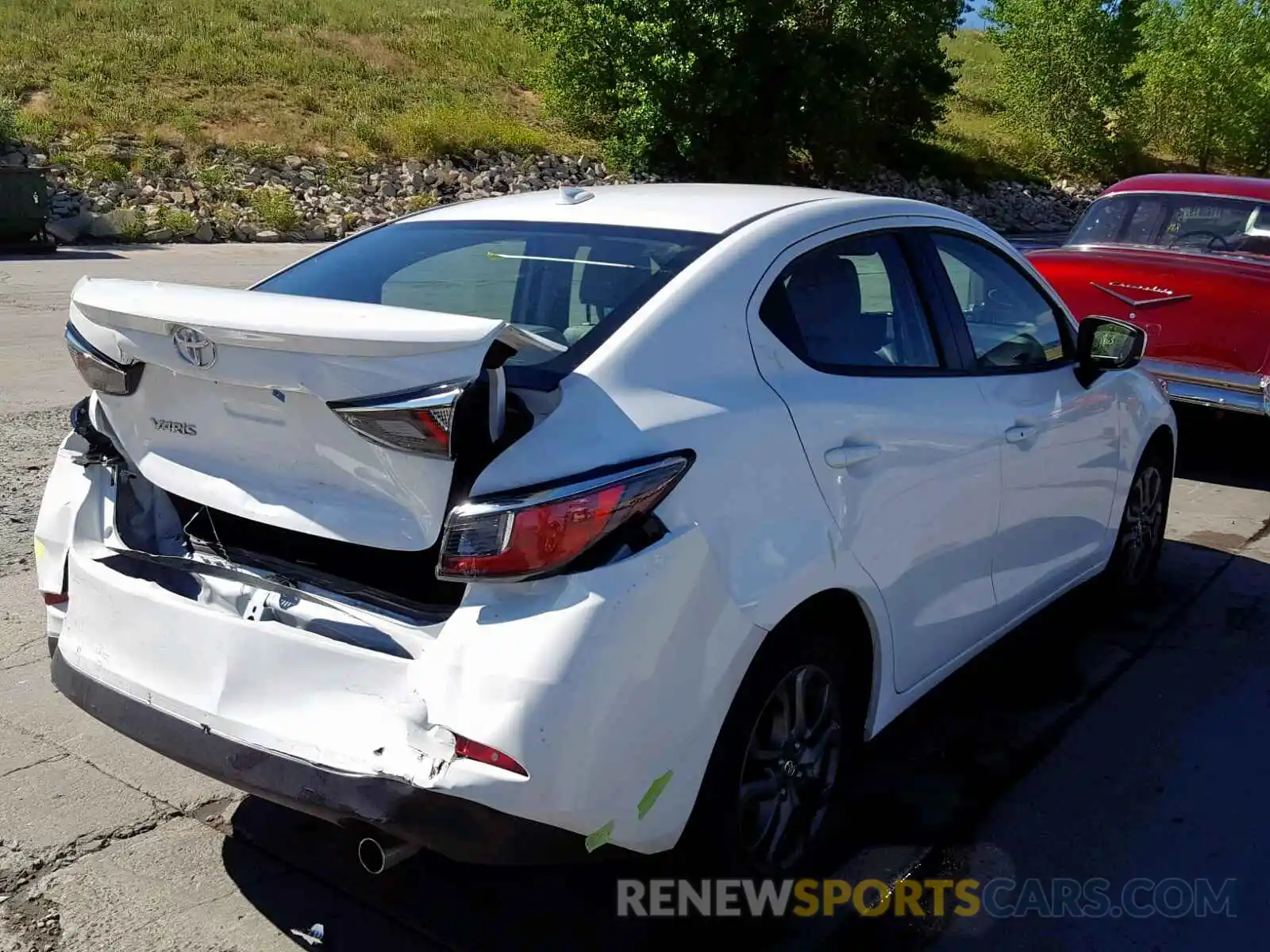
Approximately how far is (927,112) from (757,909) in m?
42.5

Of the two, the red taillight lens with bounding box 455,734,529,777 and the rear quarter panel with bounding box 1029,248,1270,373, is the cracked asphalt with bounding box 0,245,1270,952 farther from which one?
the rear quarter panel with bounding box 1029,248,1270,373

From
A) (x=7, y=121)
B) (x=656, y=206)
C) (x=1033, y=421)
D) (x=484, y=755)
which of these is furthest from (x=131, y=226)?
(x=484, y=755)

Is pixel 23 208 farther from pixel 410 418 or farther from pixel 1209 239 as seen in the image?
pixel 410 418

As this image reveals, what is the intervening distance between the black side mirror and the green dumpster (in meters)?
19.0

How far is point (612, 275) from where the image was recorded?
323cm

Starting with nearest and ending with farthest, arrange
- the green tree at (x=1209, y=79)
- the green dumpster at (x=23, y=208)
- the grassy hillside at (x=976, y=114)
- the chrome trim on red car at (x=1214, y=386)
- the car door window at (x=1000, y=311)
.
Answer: the car door window at (x=1000, y=311) < the chrome trim on red car at (x=1214, y=386) < the green dumpster at (x=23, y=208) < the green tree at (x=1209, y=79) < the grassy hillside at (x=976, y=114)

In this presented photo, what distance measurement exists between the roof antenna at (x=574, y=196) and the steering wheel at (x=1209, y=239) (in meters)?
6.38

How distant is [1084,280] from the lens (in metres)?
7.97

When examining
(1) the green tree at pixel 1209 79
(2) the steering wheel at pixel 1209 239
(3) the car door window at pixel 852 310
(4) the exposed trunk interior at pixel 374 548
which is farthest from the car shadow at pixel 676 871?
(1) the green tree at pixel 1209 79

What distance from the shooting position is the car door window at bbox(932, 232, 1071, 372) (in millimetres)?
4055

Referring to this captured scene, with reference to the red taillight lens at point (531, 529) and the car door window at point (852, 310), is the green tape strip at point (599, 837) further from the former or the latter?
the car door window at point (852, 310)

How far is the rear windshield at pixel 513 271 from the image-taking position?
3.18 meters

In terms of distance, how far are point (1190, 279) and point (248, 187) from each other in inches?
909

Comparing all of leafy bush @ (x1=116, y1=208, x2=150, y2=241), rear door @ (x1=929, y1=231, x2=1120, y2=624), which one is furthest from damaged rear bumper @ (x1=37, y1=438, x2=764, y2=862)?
leafy bush @ (x1=116, y1=208, x2=150, y2=241)
